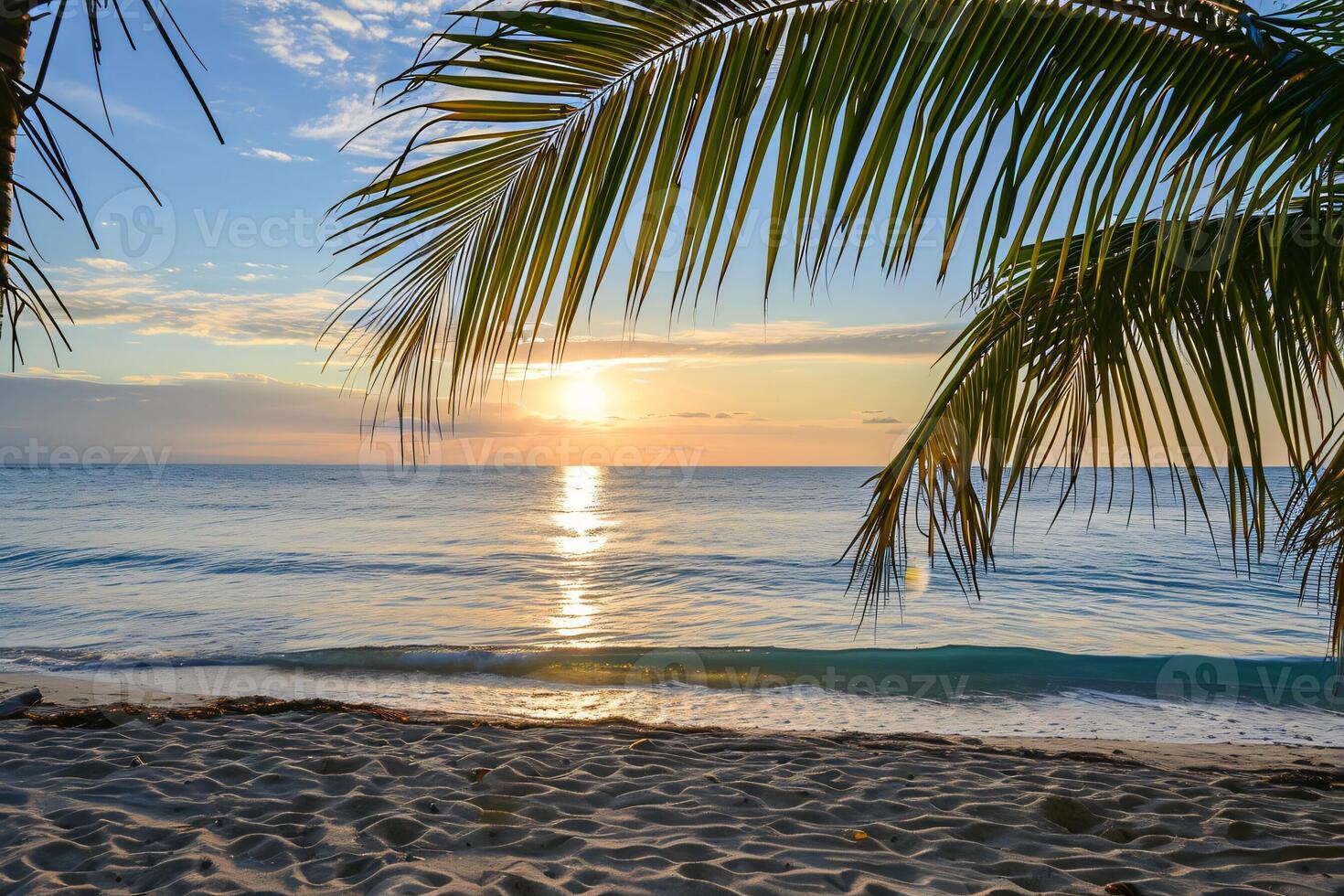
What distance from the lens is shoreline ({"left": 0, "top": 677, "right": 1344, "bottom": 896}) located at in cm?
330

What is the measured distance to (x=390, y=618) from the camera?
45.5ft

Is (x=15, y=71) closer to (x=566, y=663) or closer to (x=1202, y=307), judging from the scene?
(x=1202, y=307)

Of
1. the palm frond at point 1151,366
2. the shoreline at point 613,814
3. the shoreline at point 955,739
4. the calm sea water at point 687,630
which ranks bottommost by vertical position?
the calm sea water at point 687,630

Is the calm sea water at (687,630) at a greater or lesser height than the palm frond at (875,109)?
lesser

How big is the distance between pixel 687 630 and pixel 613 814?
29.9ft

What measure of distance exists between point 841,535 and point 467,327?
28257 millimetres

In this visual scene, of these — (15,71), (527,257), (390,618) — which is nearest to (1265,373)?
(527,257)

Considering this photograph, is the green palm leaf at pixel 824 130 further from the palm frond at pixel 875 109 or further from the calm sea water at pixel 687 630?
the calm sea water at pixel 687 630

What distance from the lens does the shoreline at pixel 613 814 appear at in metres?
3.30

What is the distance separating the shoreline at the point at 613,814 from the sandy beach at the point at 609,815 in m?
0.02

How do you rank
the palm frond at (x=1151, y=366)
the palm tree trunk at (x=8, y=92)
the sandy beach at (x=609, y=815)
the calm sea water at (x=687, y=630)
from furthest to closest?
the calm sea water at (x=687, y=630)
the sandy beach at (x=609, y=815)
the palm frond at (x=1151, y=366)
the palm tree trunk at (x=8, y=92)

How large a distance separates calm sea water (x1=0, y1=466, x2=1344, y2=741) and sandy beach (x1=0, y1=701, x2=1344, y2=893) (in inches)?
101

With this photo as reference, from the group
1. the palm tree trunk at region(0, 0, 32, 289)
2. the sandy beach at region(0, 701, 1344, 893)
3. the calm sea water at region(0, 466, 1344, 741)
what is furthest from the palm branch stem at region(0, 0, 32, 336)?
the calm sea water at region(0, 466, 1344, 741)

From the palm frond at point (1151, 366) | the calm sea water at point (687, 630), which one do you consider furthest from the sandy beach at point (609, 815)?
the calm sea water at point (687, 630)
